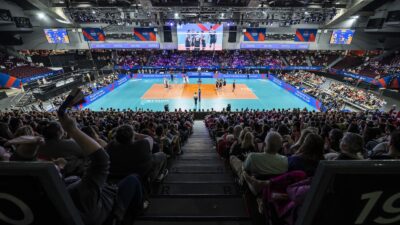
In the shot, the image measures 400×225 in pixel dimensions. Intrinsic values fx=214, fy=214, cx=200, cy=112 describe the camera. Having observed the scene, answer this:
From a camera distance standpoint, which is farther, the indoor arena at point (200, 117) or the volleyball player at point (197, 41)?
the volleyball player at point (197, 41)

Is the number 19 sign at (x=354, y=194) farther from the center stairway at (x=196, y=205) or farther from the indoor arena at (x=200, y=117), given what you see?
the center stairway at (x=196, y=205)

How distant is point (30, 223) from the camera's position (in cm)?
111

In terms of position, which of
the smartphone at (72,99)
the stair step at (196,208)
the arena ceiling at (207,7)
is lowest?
the stair step at (196,208)

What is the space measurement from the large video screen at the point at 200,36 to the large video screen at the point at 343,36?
1639 centimetres

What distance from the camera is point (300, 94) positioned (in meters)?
24.0

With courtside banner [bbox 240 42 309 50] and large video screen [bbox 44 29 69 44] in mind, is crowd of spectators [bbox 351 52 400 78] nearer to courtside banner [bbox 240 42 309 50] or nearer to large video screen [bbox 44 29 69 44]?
courtside banner [bbox 240 42 309 50]

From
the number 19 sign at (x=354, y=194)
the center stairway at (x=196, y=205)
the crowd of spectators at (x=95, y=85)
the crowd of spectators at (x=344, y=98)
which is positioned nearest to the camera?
the number 19 sign at (x=354, y=194)

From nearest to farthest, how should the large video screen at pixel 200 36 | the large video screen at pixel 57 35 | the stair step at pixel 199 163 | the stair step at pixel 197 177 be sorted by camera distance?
the stair step at pixel 197 177 < the stair step at pixel 199 163 < the large video screen at pixel 57 35 < the large video screen at pixel 200 36

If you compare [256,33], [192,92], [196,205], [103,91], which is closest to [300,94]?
[256,33]

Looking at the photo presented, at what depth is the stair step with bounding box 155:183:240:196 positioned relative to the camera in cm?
340

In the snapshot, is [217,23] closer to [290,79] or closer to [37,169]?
[290,79]

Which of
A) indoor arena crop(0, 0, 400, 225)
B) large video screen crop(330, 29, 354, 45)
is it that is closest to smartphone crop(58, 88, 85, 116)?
indoor arena crop(0, 0, 400, 225)

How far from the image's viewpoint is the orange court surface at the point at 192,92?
24.5 meters

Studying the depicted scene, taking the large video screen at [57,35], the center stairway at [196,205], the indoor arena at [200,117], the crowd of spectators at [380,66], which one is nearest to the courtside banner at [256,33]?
the indoor arena at [200,117]
